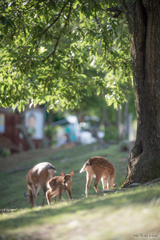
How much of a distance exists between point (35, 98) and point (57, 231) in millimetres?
5840

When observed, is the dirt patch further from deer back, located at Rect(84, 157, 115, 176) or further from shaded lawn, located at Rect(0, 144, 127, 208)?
deer back, located at Rect(84, 157, 115, 176)

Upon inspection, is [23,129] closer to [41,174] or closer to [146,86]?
[41,174]

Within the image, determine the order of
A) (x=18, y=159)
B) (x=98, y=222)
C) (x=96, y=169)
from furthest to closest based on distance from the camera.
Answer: (x=18, y=159), (x=96, y=169), (x=98, y=222)

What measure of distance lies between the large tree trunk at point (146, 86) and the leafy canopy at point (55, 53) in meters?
1.18

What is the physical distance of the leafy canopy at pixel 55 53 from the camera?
7395 mm

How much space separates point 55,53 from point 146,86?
10.7 ft

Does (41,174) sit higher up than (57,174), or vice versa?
(41,174)

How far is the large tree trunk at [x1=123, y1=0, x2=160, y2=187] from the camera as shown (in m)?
6.40

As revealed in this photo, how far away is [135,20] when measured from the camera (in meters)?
6.72

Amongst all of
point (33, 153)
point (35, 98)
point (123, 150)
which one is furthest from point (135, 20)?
point (33, 153)

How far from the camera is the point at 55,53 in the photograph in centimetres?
855

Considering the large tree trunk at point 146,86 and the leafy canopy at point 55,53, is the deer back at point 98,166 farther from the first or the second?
the leafy canopy at point 55,53

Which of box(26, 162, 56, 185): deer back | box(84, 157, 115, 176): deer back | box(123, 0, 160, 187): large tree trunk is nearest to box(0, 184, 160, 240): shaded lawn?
box(123, 0, 160, 187): large tree trunk

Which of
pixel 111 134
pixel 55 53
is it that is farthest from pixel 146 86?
pixel 111 134
